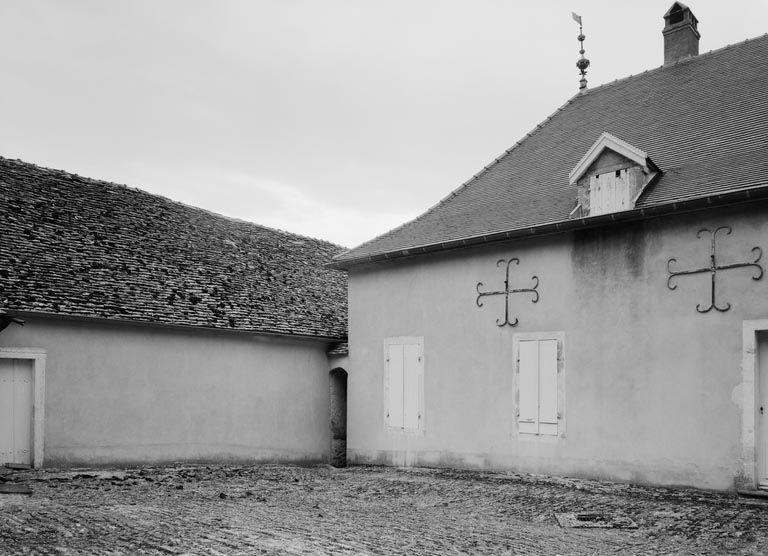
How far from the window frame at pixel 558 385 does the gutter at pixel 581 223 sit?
1.72 m

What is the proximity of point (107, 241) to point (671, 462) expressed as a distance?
39.1 ft

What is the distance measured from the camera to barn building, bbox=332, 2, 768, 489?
38.9ft

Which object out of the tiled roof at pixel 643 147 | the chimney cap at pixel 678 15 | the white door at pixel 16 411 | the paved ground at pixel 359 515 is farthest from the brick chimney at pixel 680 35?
the white door at pixel 16 411

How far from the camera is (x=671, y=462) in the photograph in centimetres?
1224

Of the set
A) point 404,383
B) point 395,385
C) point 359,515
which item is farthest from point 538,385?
point 359,515

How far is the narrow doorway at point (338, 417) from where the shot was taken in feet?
62.3

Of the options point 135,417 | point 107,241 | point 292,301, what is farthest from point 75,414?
point 292,301

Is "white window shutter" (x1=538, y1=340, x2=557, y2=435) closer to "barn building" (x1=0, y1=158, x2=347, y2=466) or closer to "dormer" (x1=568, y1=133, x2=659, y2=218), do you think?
"dormer" (x1=568, y1=133, x2=659, y2=218)

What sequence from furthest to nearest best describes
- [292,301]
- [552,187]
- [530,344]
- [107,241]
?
Result: [292,301], [107,241], [552,187], [530,344]

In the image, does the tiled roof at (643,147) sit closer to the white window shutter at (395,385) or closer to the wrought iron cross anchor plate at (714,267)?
the wrought iron cross anchor plate at (714,267)

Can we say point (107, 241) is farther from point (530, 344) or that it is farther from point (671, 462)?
point (671, 462)

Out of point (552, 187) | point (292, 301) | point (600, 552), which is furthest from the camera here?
point (292, 301)

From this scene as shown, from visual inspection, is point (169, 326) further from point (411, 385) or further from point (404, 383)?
point (411, 385)

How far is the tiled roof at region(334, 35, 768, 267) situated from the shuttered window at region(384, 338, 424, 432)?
1882mm
